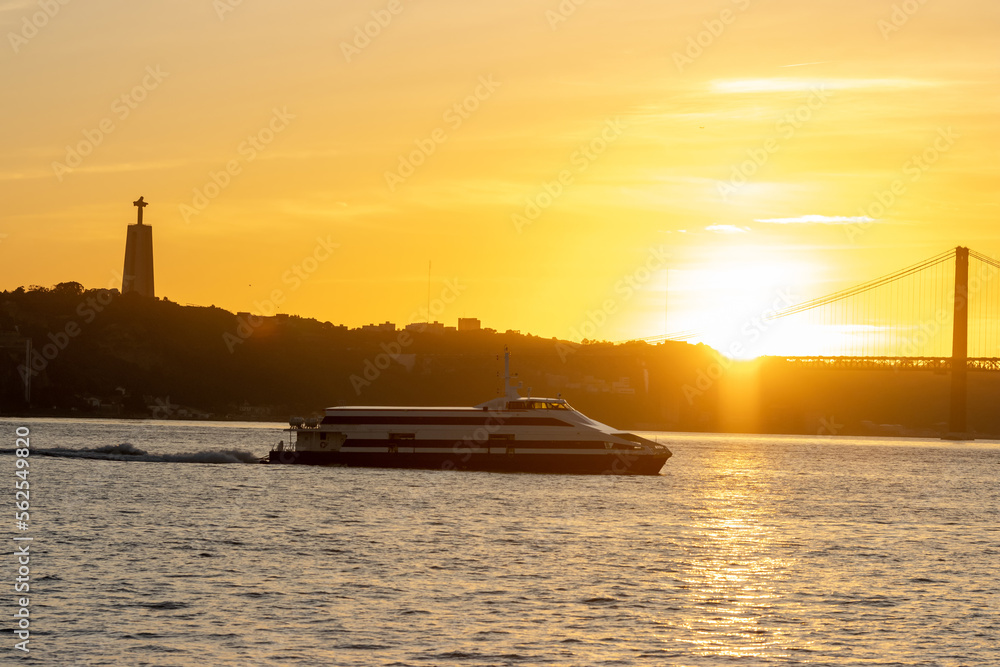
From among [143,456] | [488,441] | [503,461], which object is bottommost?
[143,456]

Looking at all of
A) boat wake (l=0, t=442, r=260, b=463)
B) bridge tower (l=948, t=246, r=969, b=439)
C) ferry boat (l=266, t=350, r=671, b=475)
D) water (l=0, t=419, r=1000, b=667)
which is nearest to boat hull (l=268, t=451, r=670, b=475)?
ferry boat (l=266, t=350, r=671, b=475)

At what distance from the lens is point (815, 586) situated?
32188 millimetres

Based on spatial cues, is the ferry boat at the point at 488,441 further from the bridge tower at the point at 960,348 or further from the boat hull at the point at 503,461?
the bridge tower at the point at 960,348

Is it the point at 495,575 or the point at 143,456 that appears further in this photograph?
the point at 143,456

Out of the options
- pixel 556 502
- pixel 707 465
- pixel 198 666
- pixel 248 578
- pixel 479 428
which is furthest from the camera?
pixel 707 465

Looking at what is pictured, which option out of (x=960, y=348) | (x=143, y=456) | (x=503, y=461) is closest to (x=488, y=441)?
(x=503, y=461)

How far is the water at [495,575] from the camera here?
950 inches

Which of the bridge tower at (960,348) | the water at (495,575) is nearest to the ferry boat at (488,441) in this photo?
the water at (495,575)

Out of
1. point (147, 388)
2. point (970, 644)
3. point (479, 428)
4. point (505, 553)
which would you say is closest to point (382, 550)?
point (505, 553)

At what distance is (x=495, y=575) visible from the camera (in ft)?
107

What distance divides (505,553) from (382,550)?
12.2 ft

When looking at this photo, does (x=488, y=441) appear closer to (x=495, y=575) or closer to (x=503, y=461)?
(x=503, y=461)

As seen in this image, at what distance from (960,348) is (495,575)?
124350 millimetres

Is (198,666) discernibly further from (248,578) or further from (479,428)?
(479,428)
